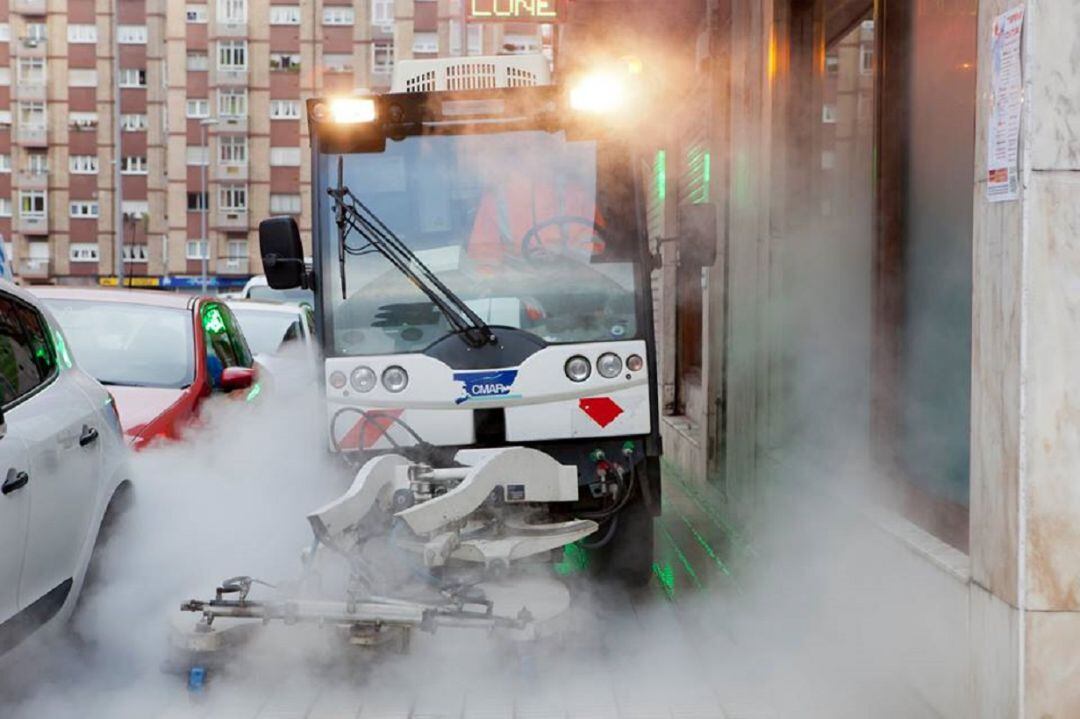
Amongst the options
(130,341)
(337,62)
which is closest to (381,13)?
(337,62)

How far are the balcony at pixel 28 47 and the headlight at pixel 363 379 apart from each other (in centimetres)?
7135

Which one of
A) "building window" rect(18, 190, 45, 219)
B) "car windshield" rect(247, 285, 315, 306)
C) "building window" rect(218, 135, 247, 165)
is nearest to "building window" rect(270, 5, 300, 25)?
"building window" rect(218, 135, 247, 165)

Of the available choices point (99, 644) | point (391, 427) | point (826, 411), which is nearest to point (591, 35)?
point (826, 411)

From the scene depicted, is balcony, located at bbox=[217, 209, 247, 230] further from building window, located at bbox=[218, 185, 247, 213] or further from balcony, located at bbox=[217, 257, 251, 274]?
balcony, located at bbox=[217, 257, 251, 274]

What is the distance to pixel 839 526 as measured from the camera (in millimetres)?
6660

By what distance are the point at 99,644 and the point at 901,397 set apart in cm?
365

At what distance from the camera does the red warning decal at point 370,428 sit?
673 cm

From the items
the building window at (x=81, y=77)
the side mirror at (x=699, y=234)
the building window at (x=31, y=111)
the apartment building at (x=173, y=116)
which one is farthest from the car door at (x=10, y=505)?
the building window at (x=31, y=111)

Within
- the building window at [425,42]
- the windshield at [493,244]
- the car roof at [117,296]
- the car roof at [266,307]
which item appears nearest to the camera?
the windshield at [493,244]

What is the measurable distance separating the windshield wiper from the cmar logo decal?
21 centimetres

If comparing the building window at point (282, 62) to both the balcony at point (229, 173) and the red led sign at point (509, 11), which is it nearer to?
the balcony at point (229, 173)

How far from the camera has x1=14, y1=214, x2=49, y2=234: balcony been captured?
7156cm

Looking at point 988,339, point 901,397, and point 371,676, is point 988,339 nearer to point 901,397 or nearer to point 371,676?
point 901,397

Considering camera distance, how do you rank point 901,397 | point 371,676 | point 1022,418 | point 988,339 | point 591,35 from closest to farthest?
point 1022,418 < point 988,339 < point 371,676 < point 901,397 < point 591,35
